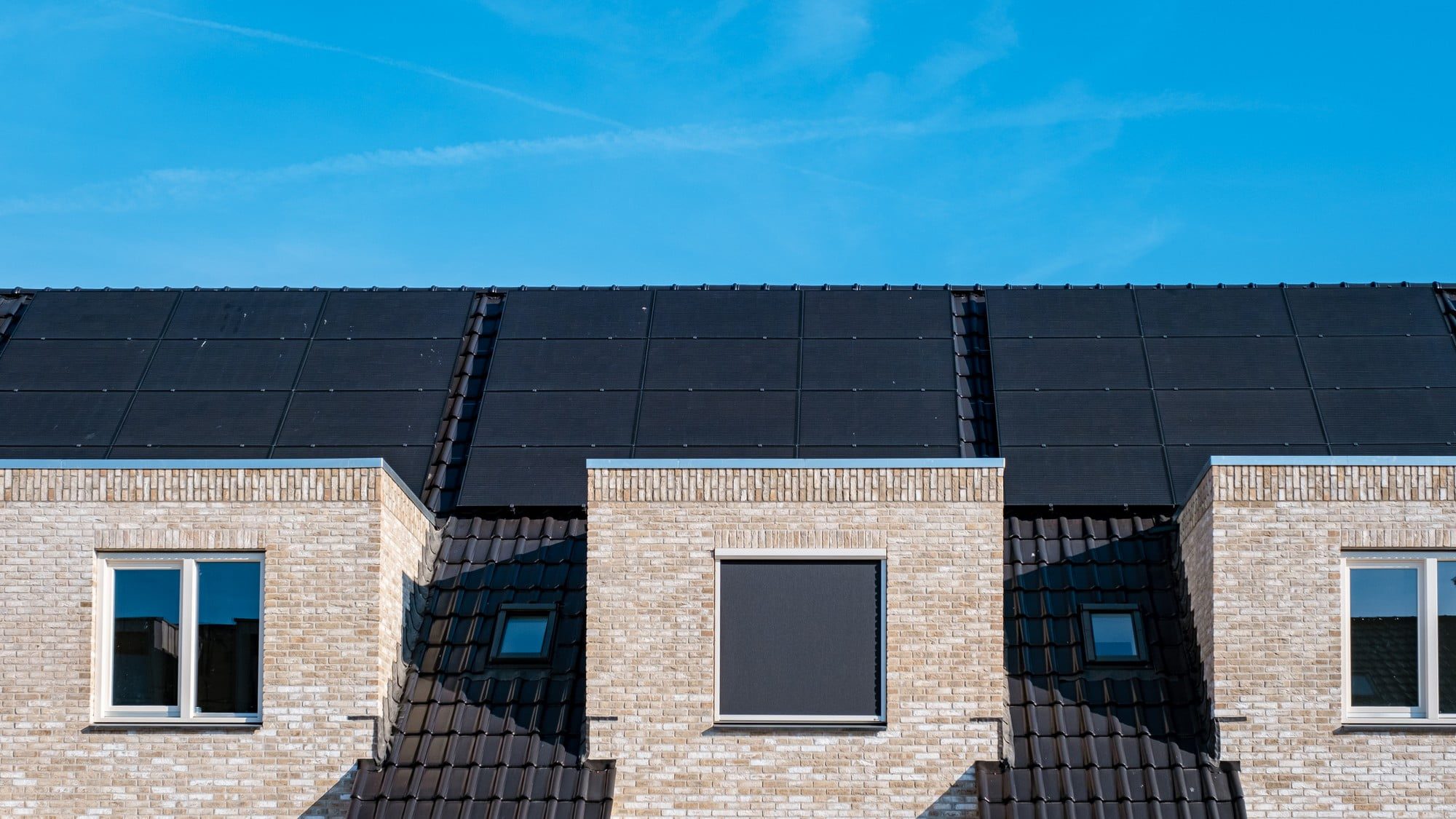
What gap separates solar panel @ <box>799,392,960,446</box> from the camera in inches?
705

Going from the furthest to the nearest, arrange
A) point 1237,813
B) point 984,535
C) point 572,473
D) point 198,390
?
point 198,390 < point 572,473 < point 984,535 < point 1237,813

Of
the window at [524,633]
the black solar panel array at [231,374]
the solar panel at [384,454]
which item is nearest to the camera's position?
the window at [524,633]

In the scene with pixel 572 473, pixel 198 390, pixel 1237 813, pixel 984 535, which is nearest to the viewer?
pixel 1237 813

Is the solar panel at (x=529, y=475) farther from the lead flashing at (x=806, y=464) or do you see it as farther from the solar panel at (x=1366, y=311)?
the solar panel at (x=1366, y=311)

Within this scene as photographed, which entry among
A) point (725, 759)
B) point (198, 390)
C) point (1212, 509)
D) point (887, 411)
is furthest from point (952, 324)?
point (198, 390)

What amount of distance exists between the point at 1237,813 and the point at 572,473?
7.70 m

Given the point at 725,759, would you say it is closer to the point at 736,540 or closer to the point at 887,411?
the point at 736,540

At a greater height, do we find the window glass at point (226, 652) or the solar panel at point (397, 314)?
the solar panel at point (397, 314)

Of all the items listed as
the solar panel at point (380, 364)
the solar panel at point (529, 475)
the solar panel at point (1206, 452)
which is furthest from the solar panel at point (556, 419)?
the solar panel at point (1206, 452)

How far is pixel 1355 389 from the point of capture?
1855 cm

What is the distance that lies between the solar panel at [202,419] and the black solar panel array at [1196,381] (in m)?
8.59

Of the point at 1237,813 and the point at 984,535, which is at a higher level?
the point at 984,535

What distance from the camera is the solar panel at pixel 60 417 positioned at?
18.2 meters

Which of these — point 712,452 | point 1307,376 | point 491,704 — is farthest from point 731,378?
point 1307,376
